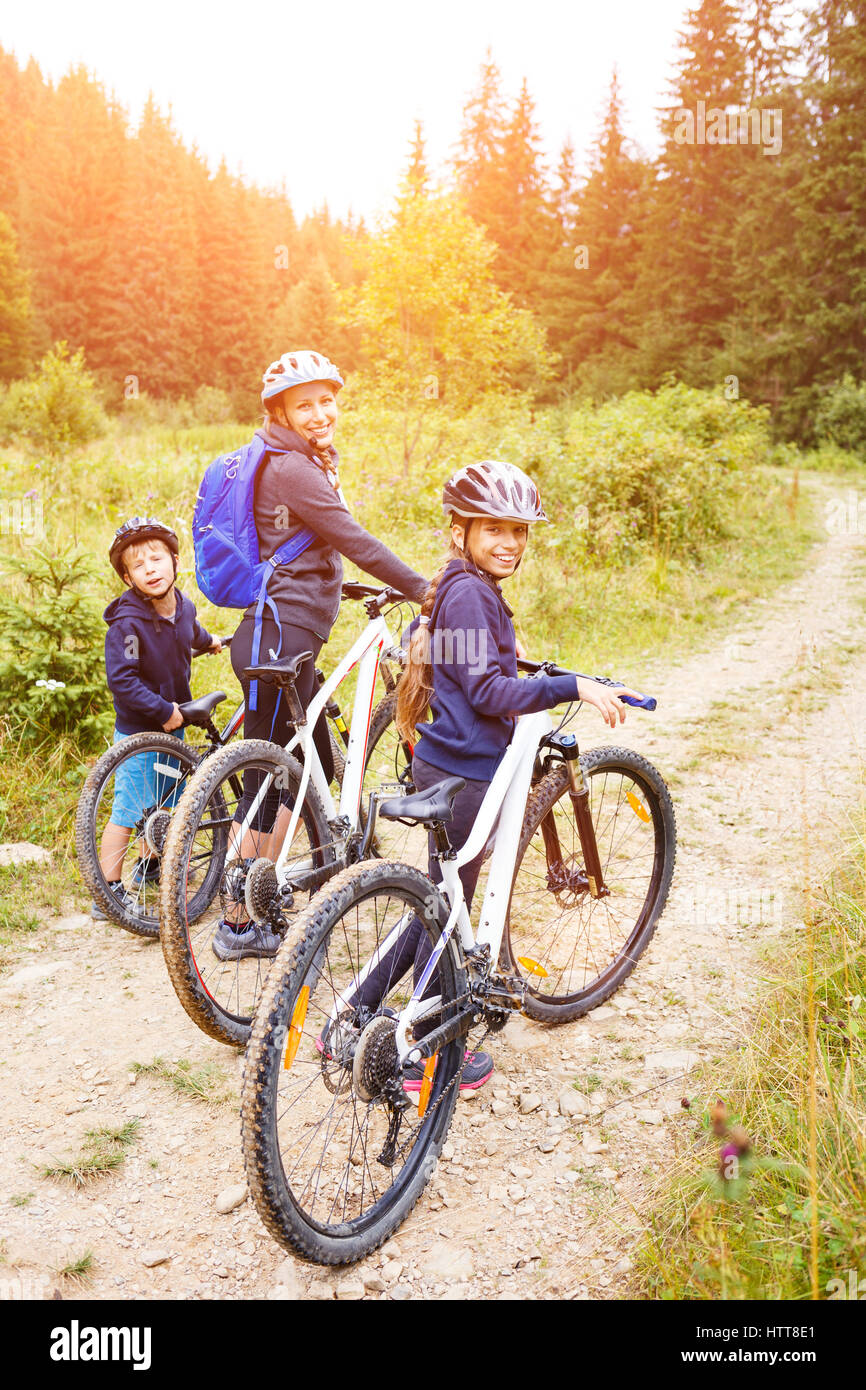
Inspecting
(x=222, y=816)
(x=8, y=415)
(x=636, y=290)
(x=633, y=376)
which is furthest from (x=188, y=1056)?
(x=636, y=290)

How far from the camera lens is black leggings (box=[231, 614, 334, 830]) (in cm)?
313

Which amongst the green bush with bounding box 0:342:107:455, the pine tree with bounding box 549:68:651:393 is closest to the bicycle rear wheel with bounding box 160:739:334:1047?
the green bush with bounding box 0:342:107:455

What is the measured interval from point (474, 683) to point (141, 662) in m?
1.88

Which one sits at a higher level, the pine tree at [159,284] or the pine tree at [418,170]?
the pine tree at [159,284]

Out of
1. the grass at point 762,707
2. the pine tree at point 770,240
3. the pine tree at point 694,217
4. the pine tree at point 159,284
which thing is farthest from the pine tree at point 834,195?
the pine tree at point 159,284

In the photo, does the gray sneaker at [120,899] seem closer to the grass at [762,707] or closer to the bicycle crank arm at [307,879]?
the bicycle crank arm at [307,879]

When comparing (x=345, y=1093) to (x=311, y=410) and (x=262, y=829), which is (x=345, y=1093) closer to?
(x=262, y=829)

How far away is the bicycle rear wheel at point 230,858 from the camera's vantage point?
2719 millimetres

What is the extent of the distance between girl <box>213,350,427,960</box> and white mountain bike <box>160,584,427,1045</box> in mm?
76

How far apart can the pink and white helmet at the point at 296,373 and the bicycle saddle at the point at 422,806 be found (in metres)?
1.50

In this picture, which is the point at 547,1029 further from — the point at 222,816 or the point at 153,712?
the point at 153,712

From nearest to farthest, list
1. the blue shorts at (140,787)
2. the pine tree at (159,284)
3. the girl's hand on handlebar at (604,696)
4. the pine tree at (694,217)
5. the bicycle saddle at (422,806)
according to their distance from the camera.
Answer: the bicycle saddle at (422,806) → the girl's hand on handlebar at (604,696) → the blue shorts at (140,787) → the pine tree at (694,217) → the pine tree at (159,284)

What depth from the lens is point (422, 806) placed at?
2.18 meters

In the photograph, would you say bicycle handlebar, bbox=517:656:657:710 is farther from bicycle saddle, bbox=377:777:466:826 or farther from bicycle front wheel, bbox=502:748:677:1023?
bicycle saddle, bbox=377:777:466:826
